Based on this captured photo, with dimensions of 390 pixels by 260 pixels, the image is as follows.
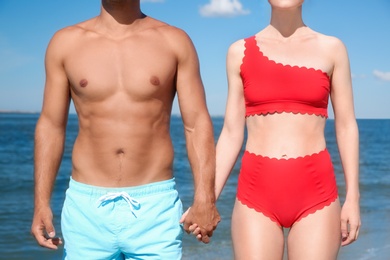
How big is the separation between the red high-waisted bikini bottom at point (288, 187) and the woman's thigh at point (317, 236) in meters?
0.05

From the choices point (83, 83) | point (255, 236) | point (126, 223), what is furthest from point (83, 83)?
point (255, 236)

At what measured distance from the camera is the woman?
3.86m

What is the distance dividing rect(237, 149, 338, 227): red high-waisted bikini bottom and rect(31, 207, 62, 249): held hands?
1.11m

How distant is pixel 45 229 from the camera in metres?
4.05

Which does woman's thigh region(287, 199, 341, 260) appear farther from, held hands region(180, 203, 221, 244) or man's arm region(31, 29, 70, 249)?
man's arm region(31, 29, 70, 249)

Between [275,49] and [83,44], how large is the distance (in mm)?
1113

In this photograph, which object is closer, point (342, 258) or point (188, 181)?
point (342, 258)

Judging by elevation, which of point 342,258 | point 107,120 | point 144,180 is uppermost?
point 107,120

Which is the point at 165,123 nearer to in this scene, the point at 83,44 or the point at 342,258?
the point at 83,44

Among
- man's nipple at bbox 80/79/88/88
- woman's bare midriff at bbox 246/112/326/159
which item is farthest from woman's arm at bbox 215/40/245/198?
man's nipple at bbox 80/79/88/88

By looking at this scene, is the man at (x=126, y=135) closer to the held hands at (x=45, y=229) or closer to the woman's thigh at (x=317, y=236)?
the held hands at (x=45, y=229)

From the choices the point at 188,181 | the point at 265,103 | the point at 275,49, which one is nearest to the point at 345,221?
the point at 265,103

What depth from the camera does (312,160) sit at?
3893 millimetres

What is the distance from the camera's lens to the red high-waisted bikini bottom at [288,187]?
3893 mm
